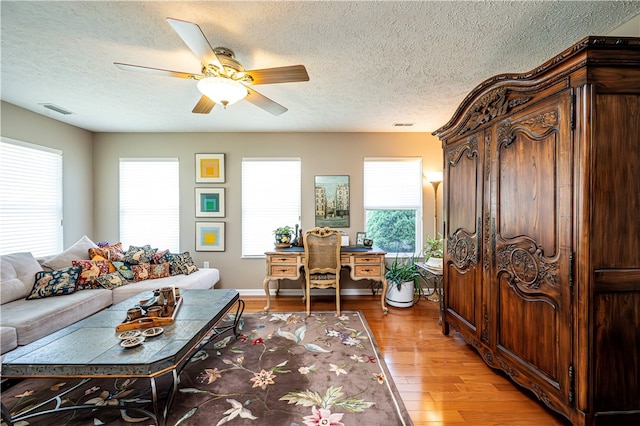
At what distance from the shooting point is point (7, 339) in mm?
1863

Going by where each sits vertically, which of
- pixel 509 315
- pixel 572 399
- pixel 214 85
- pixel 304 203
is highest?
pixel 214 85

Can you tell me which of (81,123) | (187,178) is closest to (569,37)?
(187,178)

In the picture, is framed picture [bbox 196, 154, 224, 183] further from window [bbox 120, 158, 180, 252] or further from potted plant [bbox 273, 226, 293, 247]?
potted plant [bbox 273, 226, 293, 247]

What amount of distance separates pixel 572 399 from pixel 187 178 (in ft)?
15.2

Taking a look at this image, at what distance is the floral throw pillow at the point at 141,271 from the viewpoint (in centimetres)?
309

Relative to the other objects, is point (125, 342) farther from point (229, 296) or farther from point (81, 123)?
point (81, 123)

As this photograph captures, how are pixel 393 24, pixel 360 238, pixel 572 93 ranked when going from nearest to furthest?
pixel 572 93, pixel 393 24, pixel 360 238

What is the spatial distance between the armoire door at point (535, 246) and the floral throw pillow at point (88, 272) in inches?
157

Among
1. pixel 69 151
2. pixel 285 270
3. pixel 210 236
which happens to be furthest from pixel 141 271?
pixel 69 151

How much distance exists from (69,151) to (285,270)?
3.54 metres

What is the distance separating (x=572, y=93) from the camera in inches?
53.9

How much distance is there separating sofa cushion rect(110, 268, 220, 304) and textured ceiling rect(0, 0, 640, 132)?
2.08m

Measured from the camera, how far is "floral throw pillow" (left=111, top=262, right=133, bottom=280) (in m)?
3.05

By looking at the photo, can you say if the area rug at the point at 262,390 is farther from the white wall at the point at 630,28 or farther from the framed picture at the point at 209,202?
the white wall at the point at 630,28
